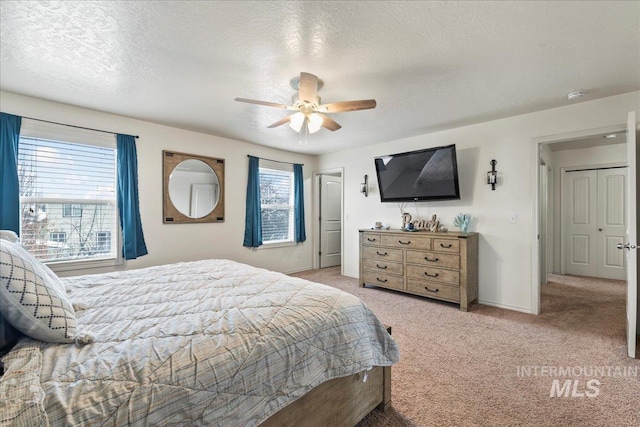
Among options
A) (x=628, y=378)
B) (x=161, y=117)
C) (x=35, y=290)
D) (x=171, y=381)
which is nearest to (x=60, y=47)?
(x=161, y=117)

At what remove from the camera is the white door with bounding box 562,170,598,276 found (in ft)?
16.6

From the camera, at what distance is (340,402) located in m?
1.41

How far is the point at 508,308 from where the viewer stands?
3.43 meters

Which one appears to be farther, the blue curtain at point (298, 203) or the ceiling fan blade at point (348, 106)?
the blue curtain at point (298, 203)

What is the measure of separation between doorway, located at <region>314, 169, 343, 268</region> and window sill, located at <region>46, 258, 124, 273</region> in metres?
3.37

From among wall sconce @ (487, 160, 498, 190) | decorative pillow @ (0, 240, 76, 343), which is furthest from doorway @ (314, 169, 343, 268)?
decorative pillow @ (0, 240, 76, 343)

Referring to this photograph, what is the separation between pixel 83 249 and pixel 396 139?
14.3 feet

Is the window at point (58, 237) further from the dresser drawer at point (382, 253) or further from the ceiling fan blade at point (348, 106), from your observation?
the dresser drawer at point (382, 253)

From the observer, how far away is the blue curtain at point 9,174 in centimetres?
262

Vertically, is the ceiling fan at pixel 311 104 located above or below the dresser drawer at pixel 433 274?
above

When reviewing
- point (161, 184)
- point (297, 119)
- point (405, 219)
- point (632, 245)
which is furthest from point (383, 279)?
point (161, 184)

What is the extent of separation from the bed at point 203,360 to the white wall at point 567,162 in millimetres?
5573

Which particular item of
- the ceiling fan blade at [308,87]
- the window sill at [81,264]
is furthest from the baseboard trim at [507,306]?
the window sill at [81,264]

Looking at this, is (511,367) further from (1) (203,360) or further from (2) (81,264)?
(2) (81,264)
